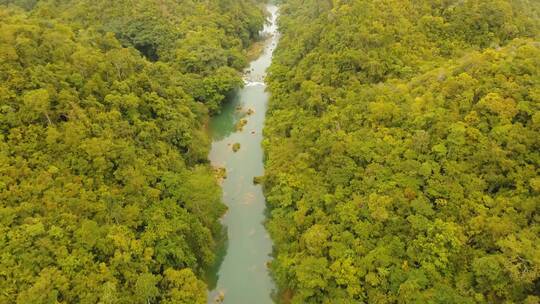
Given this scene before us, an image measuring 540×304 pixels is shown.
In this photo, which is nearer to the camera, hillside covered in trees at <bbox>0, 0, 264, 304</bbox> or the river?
hillside covered in trees at <bbox>0, 0, 264, 304</bbox>

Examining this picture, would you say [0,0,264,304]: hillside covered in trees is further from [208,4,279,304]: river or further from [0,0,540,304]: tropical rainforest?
[208,4,279,304]: river

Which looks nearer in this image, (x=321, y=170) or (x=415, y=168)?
(x=415, y=168)

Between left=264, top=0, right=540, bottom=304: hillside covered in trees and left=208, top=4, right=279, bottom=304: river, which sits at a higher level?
left=264, top=0, right=540, bottom=304: hillside covered in trees

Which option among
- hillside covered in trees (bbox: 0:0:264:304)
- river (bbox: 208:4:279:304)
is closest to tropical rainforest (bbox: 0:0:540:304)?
hillside covered in trees (bbox: 0:0:264:304)

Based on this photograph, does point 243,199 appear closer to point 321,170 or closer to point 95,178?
point 321,170

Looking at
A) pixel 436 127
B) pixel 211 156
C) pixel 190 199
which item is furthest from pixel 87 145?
pixel 436 127

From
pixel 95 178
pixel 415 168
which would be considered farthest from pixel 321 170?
pixel 95 178

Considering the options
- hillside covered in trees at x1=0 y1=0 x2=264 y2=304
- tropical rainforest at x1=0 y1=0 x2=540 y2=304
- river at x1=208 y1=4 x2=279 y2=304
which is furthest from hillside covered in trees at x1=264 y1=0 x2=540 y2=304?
hillside covered in trees at x1=0 y1=0 x2=264 y2=304

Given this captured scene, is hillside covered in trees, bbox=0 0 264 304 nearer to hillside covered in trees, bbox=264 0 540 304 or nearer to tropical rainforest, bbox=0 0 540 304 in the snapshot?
tropical rainforest, bbox=0 0 540 304
